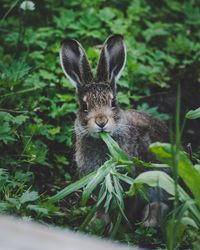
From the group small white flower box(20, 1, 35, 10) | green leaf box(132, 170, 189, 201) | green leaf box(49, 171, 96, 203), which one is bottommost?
green leaf box(49, 171, 96, 203)

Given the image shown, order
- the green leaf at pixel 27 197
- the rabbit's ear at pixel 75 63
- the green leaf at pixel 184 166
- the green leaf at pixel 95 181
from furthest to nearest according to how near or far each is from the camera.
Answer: the rabbit's ear at pixel 75 63, the green leaf at pixel 27 197, the green leaf at pixel 95 181, the green leaf at pixel 184 166

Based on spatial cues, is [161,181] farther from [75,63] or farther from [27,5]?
[27,5]

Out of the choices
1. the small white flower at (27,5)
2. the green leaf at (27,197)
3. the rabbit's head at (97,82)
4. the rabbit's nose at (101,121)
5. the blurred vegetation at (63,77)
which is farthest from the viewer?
→ the small white flower at (27,5)

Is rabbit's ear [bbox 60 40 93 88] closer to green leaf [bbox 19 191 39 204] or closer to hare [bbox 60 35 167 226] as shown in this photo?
hare [bbox 60 35 167 226]

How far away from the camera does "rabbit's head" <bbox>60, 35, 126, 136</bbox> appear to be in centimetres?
557

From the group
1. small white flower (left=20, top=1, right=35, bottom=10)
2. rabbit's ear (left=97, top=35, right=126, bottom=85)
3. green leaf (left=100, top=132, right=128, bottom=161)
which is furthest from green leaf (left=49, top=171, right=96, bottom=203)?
small white flower (left=20, top=1, right=35, bottom=10)

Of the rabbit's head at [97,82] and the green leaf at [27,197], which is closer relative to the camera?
the green leaf at [27,197]

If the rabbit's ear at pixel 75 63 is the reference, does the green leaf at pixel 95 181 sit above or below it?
below

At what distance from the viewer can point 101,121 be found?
17.9 ft

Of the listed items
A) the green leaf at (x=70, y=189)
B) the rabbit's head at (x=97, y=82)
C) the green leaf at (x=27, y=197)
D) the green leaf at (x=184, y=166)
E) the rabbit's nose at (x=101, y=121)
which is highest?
the rabbit's head at (x=97, y=82)

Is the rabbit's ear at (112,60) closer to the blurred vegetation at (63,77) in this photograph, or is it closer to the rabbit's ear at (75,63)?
the rabbit's ear at (75,63)

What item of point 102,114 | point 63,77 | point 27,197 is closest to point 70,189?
point 27,197

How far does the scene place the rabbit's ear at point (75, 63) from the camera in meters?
5.98

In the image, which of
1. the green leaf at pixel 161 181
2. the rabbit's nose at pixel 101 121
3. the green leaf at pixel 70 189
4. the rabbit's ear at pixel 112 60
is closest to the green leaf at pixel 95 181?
the green leaf at pixel 70 189
